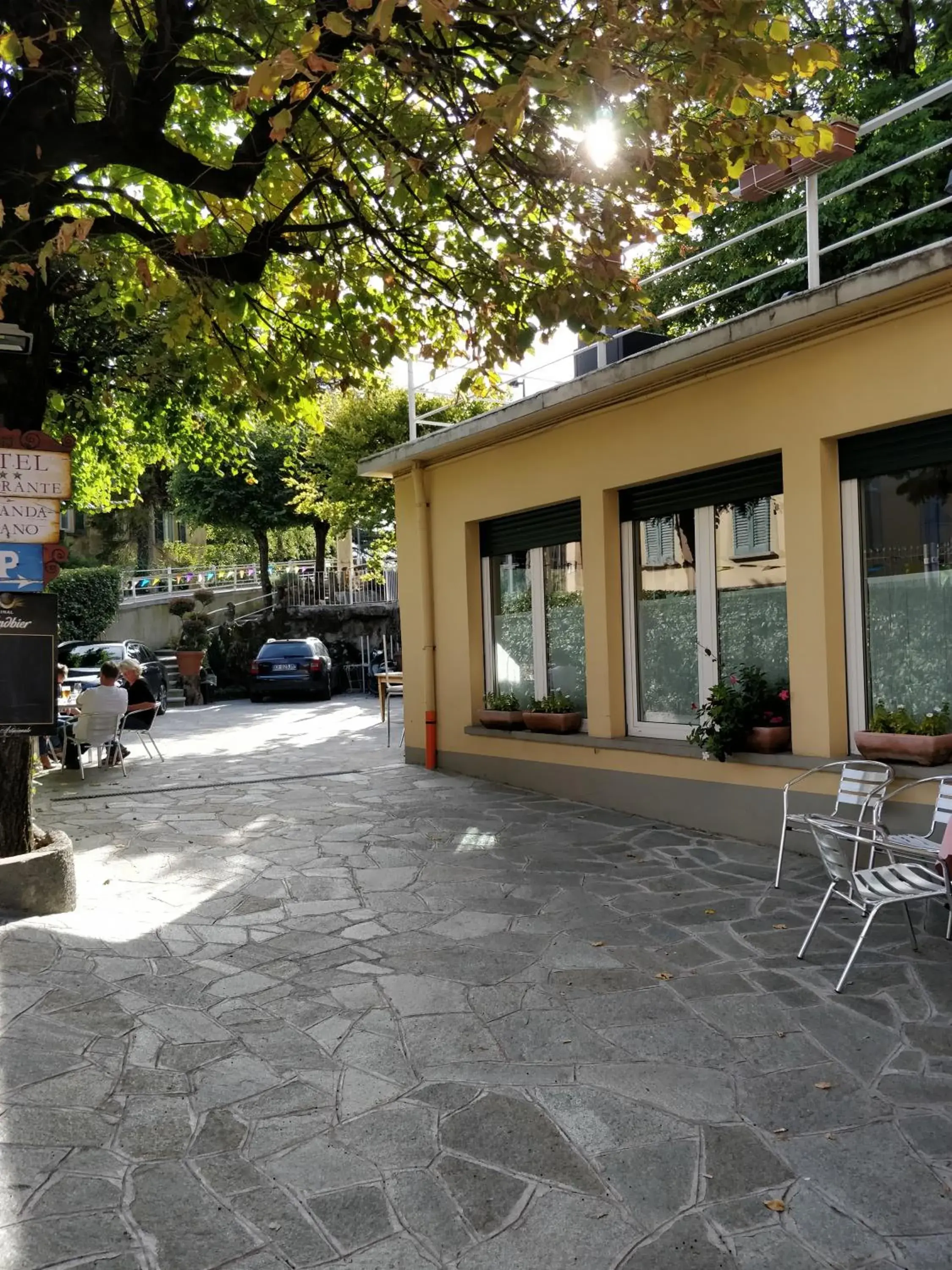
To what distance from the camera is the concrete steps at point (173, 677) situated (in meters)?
24.1

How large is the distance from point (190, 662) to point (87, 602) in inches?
274

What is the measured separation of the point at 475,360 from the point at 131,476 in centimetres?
1022

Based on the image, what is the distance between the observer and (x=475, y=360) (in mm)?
6910

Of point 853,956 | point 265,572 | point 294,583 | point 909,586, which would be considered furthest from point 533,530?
point 265,572

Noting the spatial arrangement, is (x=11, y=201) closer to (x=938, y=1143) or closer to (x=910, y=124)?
(x=938, y=1143)

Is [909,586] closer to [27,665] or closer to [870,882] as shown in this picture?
[870,882]

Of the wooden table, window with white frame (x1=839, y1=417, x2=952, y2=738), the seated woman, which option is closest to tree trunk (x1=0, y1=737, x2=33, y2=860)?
window with white frame (x1=839, y1=417, x2=952, y2=738)

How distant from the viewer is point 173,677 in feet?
83.9

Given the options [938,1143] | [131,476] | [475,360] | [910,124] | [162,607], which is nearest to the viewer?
[938,1143]

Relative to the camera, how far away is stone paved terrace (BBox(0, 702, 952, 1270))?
9.14 feet

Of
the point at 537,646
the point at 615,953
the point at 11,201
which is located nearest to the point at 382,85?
the point at 11,201

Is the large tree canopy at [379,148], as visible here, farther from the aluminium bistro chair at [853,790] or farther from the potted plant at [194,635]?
the potted plant at [194,635]

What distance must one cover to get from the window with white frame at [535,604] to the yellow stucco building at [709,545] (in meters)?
0.03

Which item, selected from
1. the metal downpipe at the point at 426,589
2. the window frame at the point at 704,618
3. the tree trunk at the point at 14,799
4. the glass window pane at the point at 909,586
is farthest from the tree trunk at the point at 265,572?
the glass window pane at the point at 909,586
